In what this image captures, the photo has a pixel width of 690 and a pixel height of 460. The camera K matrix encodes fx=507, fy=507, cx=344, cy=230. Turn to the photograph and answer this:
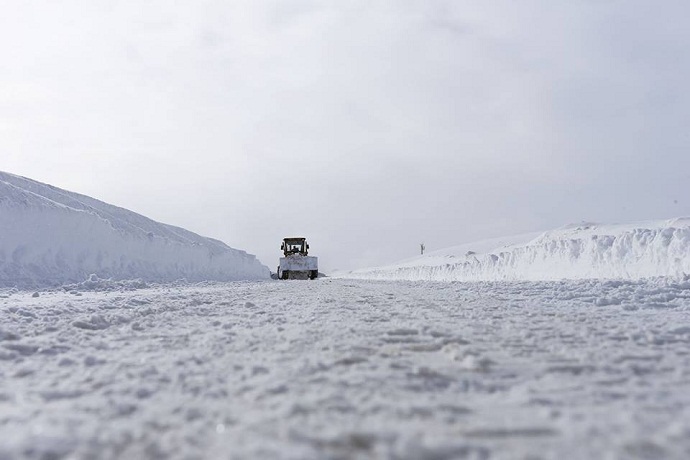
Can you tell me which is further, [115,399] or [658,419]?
[115,399]

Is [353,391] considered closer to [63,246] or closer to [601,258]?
[601,258]

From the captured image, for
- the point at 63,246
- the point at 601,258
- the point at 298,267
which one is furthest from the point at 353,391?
the point at 298,267

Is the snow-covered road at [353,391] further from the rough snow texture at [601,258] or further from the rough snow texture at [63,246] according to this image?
the rough snow texture at [63,246]

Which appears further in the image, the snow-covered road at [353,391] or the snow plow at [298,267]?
the snow plow at [298,267]

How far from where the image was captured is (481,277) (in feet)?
87.6

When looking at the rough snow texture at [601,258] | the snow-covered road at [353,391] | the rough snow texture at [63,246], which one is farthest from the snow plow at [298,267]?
the snow-covered road at [353,391]

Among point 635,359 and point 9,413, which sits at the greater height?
point 635,359

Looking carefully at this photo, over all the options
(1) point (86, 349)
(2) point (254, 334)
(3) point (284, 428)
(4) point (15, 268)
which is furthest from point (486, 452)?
(4) point (15, 268)

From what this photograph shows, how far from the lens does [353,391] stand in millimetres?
2523

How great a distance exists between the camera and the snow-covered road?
6.10ft

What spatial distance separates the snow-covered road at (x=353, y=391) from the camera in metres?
1.86

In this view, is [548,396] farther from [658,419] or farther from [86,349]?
[86,349]

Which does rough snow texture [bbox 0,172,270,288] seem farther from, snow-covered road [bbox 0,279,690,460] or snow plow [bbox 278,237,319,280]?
snow-covered road [bbox 0,279,690,460]

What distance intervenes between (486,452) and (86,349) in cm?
343
